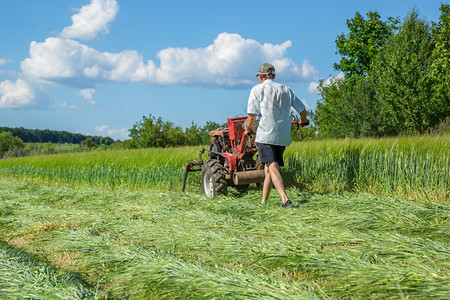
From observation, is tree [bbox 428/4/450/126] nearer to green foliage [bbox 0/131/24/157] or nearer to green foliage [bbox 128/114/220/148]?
green foliage [bbox 128/114/220/148]

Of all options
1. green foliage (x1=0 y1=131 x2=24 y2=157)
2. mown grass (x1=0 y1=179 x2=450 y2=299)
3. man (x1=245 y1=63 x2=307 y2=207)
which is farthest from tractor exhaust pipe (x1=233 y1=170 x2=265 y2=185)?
green foliage (x1=0 y1=131 x2=24 y2=157)

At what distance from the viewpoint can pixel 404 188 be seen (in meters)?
7.46

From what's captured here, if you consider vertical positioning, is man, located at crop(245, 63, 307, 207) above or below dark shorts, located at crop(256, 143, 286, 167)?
above

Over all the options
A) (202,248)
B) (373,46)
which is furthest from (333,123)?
(202,248)

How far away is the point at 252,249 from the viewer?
11.2 feet

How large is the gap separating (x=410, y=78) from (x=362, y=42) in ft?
29.8

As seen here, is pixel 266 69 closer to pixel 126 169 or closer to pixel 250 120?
pixel 250 120

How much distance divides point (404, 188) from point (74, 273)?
19.2 feet

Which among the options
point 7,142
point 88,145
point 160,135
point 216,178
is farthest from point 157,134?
point 7,142

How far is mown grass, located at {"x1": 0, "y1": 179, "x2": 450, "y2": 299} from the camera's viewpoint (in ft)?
8.73

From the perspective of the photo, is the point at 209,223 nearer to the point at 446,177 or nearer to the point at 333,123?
the point at 446,177

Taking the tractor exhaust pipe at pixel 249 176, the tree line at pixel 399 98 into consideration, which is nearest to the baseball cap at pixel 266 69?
the tractor exhaust pipe at pixel 249 176

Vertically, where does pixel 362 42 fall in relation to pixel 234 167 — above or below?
above

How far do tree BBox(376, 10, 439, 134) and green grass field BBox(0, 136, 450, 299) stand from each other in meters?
16.2
